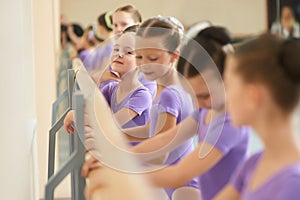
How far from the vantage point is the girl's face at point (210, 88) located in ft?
4.43

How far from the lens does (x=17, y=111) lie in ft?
5.92

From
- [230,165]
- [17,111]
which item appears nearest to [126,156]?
[230,165]

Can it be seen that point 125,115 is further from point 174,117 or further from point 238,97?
point 238,97

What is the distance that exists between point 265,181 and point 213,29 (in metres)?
0.49

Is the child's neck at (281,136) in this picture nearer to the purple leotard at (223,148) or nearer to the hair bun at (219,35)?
the purple leotard at (223,148)

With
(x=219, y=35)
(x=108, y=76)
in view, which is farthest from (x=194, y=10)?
(x=219, y=35)

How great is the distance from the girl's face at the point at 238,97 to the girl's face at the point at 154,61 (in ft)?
2.06

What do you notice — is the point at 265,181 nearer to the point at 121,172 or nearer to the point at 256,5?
the point at 121,172

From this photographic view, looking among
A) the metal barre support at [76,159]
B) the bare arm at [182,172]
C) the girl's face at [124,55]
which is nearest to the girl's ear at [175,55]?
the girl's face at [124,55]

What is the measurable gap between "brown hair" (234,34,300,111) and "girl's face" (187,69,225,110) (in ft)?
1.11

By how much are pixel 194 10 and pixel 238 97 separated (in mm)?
4626

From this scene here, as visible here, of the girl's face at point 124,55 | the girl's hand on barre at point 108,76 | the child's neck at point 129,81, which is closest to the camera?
the girl's face at point 124,55

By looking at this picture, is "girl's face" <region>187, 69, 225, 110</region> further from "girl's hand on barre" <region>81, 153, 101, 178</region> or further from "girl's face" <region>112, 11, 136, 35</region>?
"girl's face" <region>112, 11, 136, 35</region>

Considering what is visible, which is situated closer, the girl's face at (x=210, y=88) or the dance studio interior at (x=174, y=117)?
the dance studio interior at (x=174, y=117)
